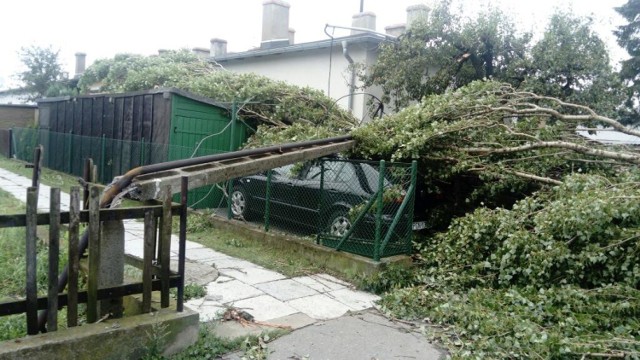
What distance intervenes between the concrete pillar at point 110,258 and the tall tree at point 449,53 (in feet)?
31.5

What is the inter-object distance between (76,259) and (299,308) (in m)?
2.55

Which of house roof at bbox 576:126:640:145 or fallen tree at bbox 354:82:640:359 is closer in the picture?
fallen tree at bbox 354:82:640:359

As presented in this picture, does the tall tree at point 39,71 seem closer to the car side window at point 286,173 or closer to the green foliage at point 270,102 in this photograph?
the green foliage at point 270,102

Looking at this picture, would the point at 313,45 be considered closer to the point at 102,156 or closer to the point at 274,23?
the point at 274,23

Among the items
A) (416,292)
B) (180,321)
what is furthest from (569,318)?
(180,321)

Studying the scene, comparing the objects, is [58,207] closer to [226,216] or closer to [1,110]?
[226,216]

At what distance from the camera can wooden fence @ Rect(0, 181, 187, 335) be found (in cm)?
337

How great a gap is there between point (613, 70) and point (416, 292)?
9145 millimetres

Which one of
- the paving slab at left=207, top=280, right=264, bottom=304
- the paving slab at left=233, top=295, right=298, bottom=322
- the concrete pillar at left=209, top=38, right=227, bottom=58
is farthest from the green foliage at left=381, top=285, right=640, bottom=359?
the concrete pillar at left=209, top=38, right=227, bottom=58

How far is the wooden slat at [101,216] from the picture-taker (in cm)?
332

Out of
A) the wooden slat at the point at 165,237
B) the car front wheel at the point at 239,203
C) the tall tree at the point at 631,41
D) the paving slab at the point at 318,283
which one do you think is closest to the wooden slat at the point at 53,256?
the wooden slat at the point at 165,237

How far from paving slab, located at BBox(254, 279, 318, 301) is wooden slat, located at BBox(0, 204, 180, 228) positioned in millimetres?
2176

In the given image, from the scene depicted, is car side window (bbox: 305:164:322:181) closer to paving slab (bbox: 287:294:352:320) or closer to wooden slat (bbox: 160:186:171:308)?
paving slab (bbox: 287:294:352:320)

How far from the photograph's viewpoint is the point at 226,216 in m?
9.86
